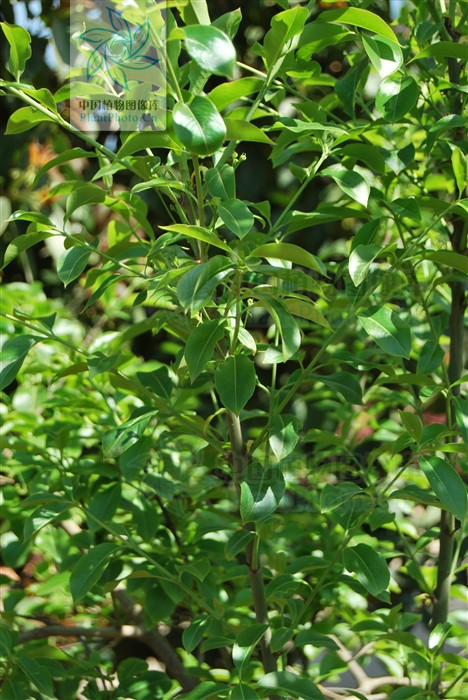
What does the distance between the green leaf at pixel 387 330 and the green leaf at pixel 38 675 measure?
1.89 ft

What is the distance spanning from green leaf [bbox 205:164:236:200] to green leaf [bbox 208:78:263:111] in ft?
0.20

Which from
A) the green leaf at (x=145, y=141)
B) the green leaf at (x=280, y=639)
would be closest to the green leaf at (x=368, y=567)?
the green leaf at (x=280, y=639)

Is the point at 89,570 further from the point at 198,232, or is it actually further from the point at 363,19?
the point at 363,19

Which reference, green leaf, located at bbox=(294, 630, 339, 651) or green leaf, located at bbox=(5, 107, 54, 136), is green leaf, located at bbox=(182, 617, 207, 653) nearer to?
green leaf, located at bbox=(294, 630, 339, 651)

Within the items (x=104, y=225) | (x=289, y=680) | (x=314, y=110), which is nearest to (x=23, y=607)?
(x=289, y=680)

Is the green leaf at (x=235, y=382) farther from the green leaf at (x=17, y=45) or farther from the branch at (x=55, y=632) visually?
the branch at (x=55, y=632)

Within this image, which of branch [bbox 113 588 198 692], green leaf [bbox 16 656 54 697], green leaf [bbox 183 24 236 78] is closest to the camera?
green leaf [bbox 183 24 236 78]

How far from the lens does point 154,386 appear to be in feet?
3.24

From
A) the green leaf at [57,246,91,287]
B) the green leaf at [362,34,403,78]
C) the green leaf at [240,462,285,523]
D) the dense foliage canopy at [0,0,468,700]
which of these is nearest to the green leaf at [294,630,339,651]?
the dense foliage canopy at [0,0,468,700]

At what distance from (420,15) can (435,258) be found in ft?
1.31

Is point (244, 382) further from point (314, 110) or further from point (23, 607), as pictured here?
point (23, 607)

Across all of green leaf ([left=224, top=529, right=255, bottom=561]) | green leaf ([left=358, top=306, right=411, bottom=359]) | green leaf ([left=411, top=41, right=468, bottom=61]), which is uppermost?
green leaf ([left=411, top=41, right=468, bottom=61])

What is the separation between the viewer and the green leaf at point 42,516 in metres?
0.88

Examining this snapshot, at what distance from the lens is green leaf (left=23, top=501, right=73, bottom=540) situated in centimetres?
88
